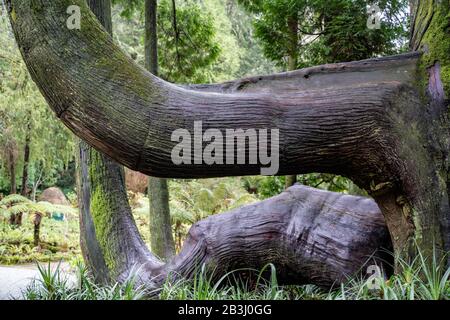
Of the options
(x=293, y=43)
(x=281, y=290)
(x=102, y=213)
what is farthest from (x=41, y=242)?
(x=281, y=290)

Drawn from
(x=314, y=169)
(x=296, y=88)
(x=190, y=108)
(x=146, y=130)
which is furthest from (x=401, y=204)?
(x=146, y=130)

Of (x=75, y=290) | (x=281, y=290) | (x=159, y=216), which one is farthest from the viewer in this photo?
(x=159, y=216)

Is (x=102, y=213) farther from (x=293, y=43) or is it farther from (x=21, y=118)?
(x=21, y=118)

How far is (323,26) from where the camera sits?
248 inches

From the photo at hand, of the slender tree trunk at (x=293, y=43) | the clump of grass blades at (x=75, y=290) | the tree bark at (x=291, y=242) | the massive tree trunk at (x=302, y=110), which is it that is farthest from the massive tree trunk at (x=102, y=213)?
the slender tree trunk at (x=293, y=43)

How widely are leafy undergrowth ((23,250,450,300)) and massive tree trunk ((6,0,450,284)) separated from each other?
1.29 feet

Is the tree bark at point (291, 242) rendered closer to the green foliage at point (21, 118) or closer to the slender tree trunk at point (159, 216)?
the slender tree trunk at point (159, 216)

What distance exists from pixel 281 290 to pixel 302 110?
1340mm

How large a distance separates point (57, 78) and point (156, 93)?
1.96 ft

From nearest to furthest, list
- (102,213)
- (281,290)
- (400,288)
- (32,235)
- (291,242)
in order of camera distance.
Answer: (400,288) < (281,290) < (291,242) < (102,213) < (32,235)

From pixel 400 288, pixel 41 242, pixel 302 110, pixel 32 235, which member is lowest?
pixel 41 242

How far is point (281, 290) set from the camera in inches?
129

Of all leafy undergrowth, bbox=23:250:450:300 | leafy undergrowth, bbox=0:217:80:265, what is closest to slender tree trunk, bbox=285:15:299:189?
leafy undergrowth, bbox=23:250:450:300

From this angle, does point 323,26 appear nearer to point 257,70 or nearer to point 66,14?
point 66,14
